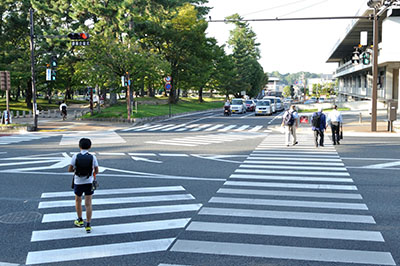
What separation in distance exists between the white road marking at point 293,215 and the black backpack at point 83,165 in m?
2.40

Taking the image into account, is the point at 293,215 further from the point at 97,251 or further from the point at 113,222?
the point at 97,251

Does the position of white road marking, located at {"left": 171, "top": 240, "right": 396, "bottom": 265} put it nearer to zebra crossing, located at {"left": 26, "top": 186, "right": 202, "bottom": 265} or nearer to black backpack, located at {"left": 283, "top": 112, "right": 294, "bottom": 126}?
zebra crossing, located at {"left": 26, "top": 186, "right": 202, "bottom": 265}

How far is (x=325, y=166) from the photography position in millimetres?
13156

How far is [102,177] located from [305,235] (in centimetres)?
704

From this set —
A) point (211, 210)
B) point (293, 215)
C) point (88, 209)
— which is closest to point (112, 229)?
point (88, 209)

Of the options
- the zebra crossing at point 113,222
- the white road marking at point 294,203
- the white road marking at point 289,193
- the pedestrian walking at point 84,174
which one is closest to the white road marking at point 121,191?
the zebra crossing at point 113,222

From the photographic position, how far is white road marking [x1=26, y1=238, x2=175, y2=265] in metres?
5.71

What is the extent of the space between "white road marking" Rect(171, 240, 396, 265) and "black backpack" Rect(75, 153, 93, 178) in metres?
1.95

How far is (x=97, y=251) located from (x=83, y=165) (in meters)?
1.52

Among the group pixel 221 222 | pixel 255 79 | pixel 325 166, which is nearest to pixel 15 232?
pixel 221 222

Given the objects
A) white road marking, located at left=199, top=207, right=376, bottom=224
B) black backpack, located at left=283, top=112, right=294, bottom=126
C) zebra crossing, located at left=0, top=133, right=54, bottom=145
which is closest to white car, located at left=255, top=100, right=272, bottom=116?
zebra crossing, located at left=0, top=133, right=54, bottom=145

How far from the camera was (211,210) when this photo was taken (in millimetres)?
8133

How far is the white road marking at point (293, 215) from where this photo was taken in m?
7.46

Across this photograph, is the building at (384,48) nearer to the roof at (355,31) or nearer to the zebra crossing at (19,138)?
the roof at (355,31)
